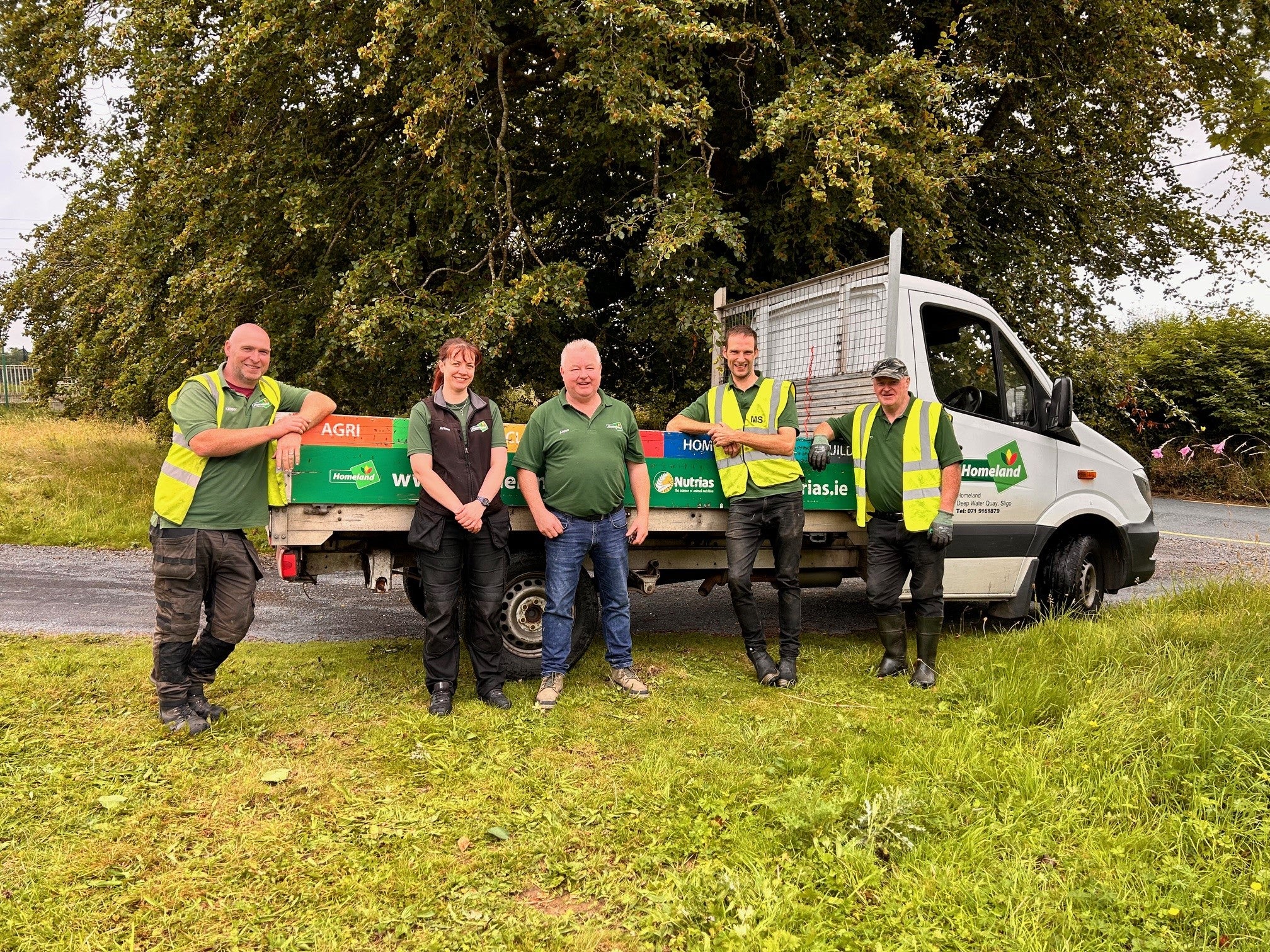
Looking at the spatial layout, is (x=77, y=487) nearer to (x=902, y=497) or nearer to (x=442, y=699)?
(x=442, y=699)

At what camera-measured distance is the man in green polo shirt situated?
14.5 feet

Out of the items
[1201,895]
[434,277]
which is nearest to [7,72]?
[434,277]

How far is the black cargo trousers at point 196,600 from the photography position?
3.86m

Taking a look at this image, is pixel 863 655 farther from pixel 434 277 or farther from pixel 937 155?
pixel 434 277

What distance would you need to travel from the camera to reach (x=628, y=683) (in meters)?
4.67

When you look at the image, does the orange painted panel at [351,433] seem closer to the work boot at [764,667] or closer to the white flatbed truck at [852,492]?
the white flatbed truck at [852,492]

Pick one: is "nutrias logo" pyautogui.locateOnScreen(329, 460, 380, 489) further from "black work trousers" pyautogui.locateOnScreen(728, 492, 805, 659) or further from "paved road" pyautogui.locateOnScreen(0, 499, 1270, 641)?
"paved road" pyautogui.locateOnScreen(0, 499, 1270, 641)

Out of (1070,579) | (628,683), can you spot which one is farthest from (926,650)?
(1070,579)

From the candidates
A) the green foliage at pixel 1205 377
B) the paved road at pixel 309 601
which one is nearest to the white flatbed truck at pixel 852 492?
the paved road at pixel 309 601

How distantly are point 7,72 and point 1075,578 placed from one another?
490 inches

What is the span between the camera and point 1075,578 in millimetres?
6125

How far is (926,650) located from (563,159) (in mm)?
6858

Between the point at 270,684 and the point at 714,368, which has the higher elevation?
the point at 714,368

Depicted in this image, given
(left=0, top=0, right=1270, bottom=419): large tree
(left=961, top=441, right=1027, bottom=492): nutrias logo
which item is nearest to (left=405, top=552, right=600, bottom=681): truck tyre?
(left=961, top=441, right=1027, bottom=492): nutrias logo
